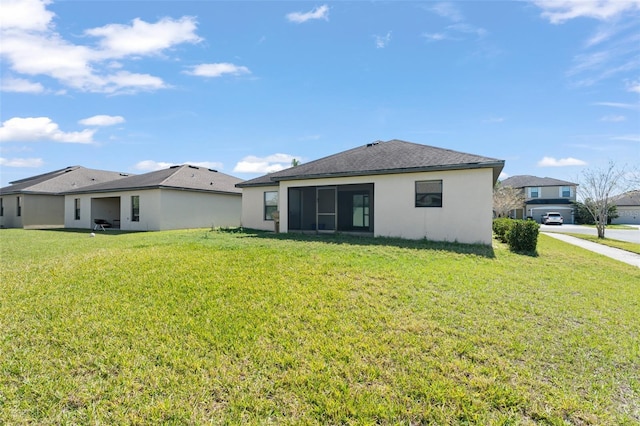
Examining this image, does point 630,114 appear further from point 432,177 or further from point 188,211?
point 188,211

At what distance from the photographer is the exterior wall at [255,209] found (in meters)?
17.7

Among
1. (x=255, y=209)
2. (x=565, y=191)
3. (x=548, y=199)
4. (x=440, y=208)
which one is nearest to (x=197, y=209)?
(x=255, y=209)

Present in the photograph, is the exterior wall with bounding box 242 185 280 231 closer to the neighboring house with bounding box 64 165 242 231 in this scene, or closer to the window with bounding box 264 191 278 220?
the window with bounding box 264 191 278 220

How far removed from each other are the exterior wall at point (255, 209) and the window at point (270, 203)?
211 mm

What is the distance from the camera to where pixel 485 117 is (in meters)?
14.8

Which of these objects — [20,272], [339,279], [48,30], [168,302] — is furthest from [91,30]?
[339,279]

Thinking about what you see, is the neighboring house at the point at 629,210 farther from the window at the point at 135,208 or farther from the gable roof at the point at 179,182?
the window at the point at 135,208

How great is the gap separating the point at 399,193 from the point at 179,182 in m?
14.6

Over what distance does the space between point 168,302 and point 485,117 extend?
1498 centimetres

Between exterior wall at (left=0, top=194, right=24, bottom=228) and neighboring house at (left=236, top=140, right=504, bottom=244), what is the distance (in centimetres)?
2367

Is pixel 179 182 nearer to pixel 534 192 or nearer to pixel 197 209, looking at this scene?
pixel 197 209

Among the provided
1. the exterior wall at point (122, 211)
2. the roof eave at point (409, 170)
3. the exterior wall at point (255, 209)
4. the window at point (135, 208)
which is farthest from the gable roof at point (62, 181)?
the roof eave at point (409, 170)

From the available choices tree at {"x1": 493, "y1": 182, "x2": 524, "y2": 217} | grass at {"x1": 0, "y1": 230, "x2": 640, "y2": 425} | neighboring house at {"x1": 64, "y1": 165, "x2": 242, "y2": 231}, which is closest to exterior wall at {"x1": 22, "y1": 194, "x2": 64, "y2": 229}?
neighboring house at {"x1": 64, "y1": 165, "x2": 242, "y2": 231}

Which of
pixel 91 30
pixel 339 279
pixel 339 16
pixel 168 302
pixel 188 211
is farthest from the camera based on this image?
pixel 188 211
